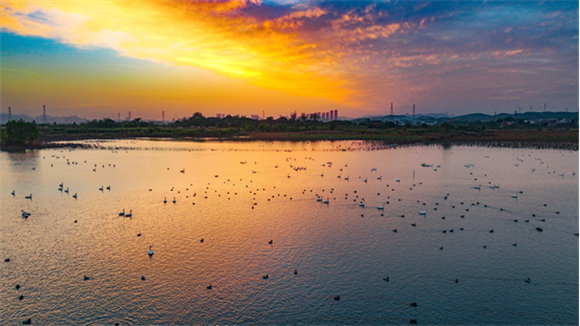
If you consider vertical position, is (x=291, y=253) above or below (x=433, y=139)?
below

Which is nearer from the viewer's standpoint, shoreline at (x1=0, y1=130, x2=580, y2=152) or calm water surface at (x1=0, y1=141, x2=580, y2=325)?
calm water surface at (x1=0, y1=141, x2=580, y2=325)

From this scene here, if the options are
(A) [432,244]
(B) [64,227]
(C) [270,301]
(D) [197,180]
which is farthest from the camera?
(D) [197,180]

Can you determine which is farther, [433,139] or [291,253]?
[433,139]

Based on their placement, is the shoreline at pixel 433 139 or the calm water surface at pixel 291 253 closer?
the calm water surface at pixel 291 253

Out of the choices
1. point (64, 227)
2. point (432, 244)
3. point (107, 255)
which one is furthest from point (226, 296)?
point (64, 227)

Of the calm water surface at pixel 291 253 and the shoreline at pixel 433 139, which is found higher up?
the shoreline at pixel 433 139

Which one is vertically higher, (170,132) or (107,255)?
(170,132)

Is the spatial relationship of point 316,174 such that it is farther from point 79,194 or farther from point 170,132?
point 170,132

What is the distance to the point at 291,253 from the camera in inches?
723

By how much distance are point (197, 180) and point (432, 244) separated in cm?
2617

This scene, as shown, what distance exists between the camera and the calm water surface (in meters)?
13.4

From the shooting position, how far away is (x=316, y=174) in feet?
136

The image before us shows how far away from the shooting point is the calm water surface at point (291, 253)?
1342 centimetres

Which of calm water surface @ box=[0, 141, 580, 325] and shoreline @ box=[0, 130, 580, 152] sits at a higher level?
shoreline @ box=[0, 130, 580, 152]
